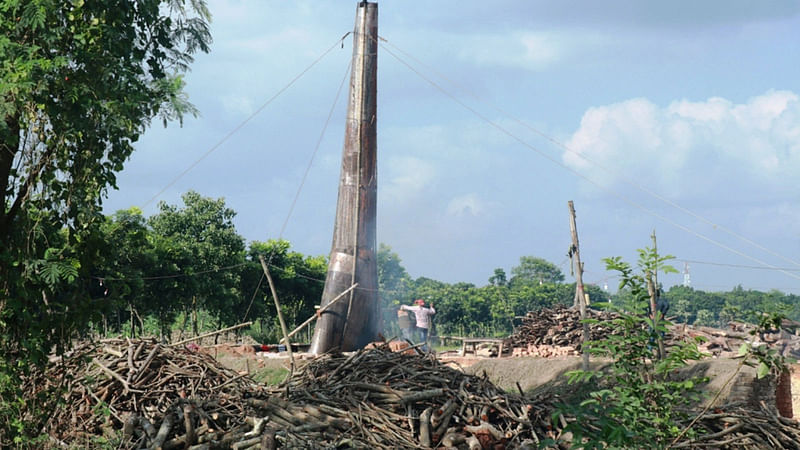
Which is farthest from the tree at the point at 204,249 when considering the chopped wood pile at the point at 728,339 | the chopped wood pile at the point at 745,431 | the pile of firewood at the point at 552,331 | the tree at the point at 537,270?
the tree at the point at 537,270

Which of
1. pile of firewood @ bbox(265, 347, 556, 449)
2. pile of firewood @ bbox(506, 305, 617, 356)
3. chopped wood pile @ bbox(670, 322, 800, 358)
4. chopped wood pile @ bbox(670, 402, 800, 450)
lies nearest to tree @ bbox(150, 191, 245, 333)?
pile of firewood @ bbox(506, 305, 617, 356)

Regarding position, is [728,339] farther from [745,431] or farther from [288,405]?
[288,405]

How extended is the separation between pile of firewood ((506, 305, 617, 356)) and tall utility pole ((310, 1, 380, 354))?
20.2 ft

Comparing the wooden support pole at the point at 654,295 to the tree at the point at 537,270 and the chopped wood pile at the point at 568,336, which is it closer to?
the chopped wood pile at the point at 568,336

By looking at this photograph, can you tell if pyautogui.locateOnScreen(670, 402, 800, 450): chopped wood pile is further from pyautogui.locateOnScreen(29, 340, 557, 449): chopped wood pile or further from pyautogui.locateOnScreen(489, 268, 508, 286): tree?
pyautogui.locateOnScreen(489, 268, 508, 286): tree

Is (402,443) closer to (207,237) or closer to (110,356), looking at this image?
(110,356)

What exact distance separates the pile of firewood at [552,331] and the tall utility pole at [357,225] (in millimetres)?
6148

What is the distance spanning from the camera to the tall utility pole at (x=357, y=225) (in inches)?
685

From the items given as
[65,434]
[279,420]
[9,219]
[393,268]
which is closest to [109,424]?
[65,434]

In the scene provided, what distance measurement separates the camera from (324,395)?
9.78 meters

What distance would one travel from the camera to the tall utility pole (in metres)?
17.4

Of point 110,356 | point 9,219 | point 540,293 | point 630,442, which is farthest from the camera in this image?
point 540,293

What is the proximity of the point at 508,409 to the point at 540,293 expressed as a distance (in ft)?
165

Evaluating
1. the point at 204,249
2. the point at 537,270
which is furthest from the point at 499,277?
the point at 204,249
